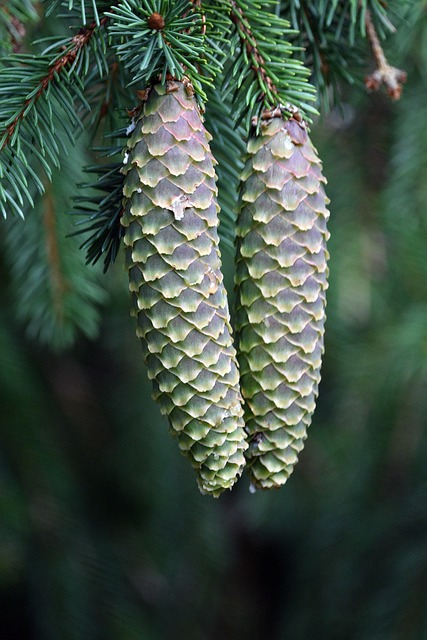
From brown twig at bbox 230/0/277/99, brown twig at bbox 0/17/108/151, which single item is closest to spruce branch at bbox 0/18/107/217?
brown twig at bbox 0/17/108/151

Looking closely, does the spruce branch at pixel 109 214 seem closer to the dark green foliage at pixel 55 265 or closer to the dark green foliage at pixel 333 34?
the dark green foliage at pixel 333 34

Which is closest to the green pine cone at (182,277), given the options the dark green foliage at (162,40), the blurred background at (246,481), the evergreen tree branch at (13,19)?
the dark green foliage at (162,40)

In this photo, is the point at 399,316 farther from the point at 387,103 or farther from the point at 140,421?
the point at 140,421

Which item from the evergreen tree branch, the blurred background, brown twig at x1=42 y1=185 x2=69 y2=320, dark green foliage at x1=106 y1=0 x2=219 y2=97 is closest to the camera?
dark green foliage at x1=106 y1=0 x2=219 y2=97

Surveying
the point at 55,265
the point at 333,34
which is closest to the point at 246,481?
the point at 55,265

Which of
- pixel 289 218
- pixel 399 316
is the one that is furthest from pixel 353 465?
pixel 289 218

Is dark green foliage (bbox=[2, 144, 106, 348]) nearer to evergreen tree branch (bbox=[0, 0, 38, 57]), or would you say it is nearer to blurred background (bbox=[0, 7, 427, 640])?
blurred background (bbox=[0, 7, 427, 640])
